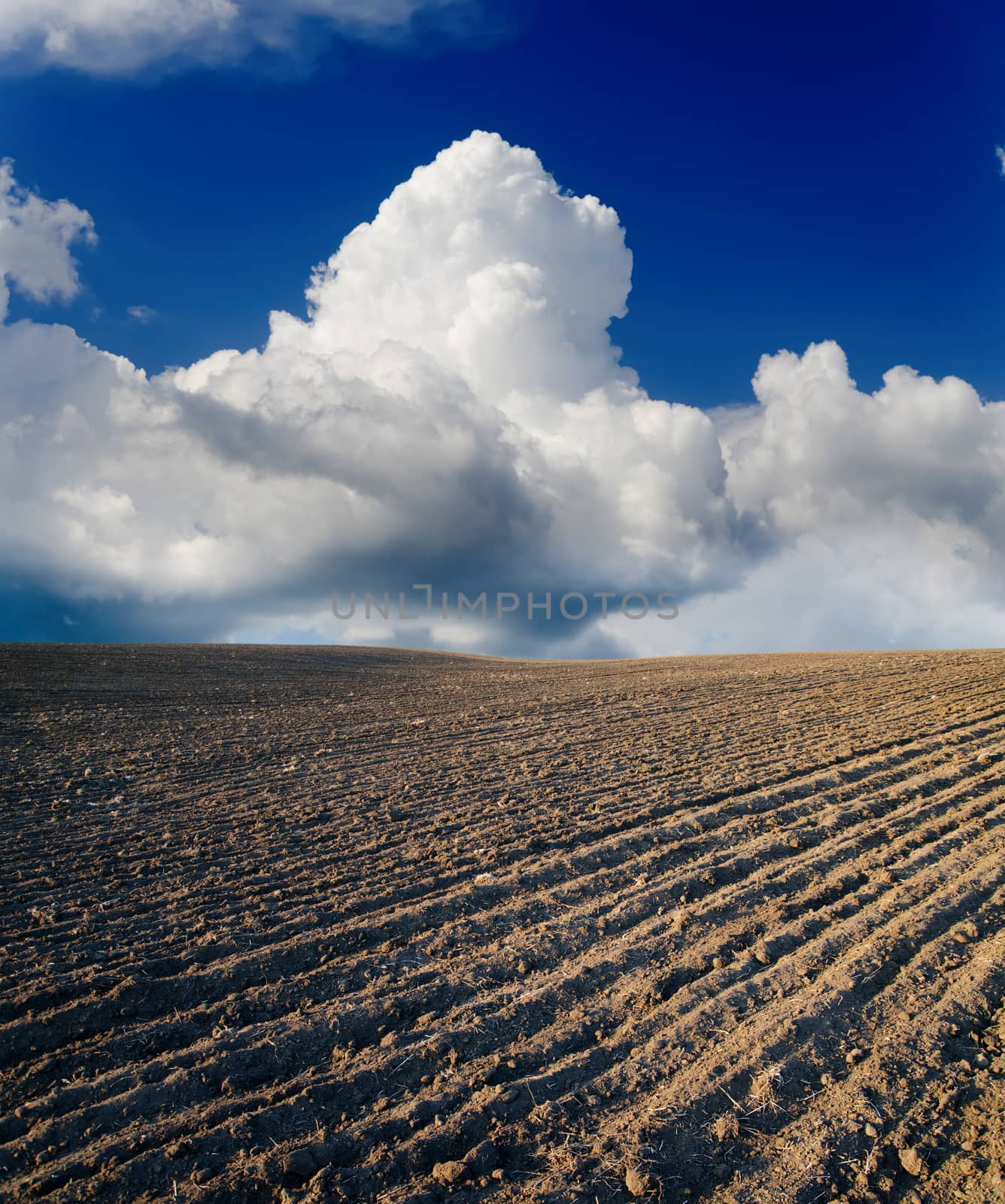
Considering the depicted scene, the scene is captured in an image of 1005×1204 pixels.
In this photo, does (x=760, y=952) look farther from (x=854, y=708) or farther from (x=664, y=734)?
(x=854, y=708)

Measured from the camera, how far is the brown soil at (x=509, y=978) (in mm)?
3732

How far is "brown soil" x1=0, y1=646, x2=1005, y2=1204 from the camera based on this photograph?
3732 mm

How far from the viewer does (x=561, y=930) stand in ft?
19.5

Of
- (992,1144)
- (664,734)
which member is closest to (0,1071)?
(992,1144)

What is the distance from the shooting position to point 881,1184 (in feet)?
11.9

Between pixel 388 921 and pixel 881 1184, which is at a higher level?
pixel 388 921

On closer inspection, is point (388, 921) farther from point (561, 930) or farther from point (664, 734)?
point (664, 734)

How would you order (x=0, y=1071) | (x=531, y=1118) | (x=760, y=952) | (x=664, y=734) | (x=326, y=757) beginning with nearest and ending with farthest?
1. (x=531, y=1118)
2. (x=0, y=1071)
3. (x=760, y=952)
4. (x=326, y=757)
5. (x=664, y=734)

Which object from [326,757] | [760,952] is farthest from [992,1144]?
[326,757]

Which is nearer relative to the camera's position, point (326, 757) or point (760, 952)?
point (760, 952)

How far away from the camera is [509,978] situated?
208 inches

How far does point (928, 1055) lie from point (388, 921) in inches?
163

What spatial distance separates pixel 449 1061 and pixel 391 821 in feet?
13.9

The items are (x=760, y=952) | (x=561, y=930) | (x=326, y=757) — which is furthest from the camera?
(x=326, y=757)
